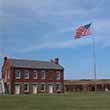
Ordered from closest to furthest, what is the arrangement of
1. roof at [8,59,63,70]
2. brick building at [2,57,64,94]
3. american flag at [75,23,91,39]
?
american flag at [75,23,91,39], brick building at [2,57,64,94], roof at [8,59,63,70]

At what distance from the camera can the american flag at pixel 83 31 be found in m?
58.4

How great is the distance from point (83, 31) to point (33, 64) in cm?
2883

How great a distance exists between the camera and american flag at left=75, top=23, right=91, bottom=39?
192 ft

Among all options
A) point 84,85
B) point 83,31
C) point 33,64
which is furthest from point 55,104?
point 84,85

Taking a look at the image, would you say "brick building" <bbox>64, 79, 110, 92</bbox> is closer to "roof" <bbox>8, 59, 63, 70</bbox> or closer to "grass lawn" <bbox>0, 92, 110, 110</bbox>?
"roof" <bbox>8, 59, 63, 70</bbox>

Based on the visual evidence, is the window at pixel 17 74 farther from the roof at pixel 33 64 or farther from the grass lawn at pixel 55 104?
the grass lawn at pixel 55 104

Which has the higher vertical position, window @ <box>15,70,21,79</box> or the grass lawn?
window @ <box>15,70,21,79</box>

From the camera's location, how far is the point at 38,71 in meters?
85.2

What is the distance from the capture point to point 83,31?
59719 mm

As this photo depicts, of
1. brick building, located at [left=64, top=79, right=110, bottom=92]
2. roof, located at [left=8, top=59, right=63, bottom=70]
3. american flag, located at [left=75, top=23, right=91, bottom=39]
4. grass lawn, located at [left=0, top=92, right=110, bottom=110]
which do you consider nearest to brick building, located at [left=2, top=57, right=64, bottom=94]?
roof, located at [left=8, top=59, right=63, bottom=70]

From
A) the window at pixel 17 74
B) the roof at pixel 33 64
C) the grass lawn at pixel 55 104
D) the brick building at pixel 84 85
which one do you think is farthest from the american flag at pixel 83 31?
the brick building at pixel 84 85

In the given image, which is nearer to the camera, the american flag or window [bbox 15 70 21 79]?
the american flag

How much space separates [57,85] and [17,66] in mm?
11553

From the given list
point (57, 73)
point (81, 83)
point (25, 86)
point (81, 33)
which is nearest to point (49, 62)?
point (57, 73)
